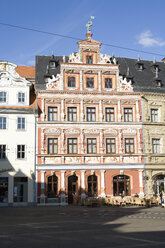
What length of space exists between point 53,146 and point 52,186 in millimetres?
3933

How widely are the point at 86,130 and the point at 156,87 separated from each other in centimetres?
972

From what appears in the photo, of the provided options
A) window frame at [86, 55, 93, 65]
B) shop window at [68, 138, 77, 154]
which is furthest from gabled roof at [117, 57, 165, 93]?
shop window at [68, 138, 77, 154]

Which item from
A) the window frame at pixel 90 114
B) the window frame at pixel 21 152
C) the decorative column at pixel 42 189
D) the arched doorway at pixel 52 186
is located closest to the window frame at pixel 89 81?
the window frame at pixel 90 114

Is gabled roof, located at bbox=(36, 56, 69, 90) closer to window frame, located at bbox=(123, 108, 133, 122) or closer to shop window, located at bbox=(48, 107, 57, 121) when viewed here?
shop window, located at bbox=(48, 107, 57, 121)

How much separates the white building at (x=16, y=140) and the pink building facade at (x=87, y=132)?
86cm

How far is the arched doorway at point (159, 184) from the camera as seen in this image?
104 feet

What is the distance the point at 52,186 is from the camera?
98.0 ft

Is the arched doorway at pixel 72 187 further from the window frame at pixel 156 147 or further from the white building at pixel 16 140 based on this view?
the window frame at pixel 156 147

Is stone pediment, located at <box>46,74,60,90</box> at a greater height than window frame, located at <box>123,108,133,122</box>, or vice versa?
stone pediment, located at <box>46,74,60,90</box>

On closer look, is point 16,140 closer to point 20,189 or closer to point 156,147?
point 20,189

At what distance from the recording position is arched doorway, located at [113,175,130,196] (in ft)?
102

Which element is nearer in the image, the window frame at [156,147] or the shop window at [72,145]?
the shop window at [72,145]

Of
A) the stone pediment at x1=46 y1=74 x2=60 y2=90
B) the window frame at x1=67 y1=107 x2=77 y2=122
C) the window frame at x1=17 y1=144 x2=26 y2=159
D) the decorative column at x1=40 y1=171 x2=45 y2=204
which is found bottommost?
the decorative column at x1=40 y1=171 x2=45 y2=204

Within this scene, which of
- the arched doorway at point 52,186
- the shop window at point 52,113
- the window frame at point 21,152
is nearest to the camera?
the arched doorway at point 52,186
